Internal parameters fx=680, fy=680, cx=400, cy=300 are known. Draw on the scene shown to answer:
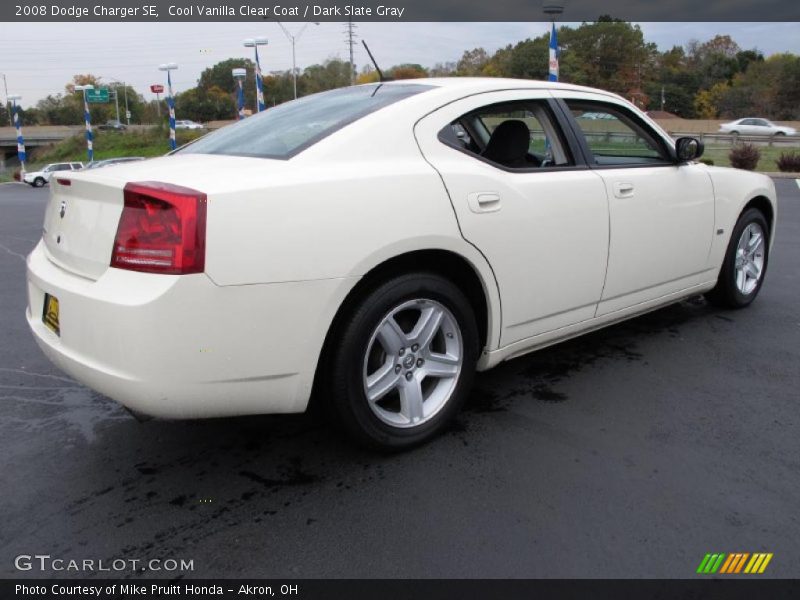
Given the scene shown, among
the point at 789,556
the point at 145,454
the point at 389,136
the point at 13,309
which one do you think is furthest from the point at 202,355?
the point at 13,309

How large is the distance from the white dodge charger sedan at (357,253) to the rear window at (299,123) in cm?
2

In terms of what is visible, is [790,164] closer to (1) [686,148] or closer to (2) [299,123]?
(1) [686,148]

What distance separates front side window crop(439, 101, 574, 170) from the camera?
11.3ft

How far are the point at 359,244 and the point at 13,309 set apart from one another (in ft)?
13.7

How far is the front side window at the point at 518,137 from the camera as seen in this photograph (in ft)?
11.3

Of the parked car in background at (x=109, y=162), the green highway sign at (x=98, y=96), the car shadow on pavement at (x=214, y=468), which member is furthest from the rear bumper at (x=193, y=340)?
the green highway sign at (x=98, y=96)

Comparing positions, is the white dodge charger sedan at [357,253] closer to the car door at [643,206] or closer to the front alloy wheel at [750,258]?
the car door at [643,206]

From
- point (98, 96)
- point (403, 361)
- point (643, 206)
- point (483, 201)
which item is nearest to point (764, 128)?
point (643, 206)

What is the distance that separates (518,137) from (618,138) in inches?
43.5

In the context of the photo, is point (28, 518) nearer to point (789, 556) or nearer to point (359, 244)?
point (359, 244)

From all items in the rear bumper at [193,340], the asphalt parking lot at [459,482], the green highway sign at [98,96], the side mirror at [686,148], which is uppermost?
the green highway sign at [98,96]

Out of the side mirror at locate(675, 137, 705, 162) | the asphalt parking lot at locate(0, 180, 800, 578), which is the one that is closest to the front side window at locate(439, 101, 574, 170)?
the side mirror at locate(675, 137, 705, 162)

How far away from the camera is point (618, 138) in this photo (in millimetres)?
4289

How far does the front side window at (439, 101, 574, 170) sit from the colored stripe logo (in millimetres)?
1862
